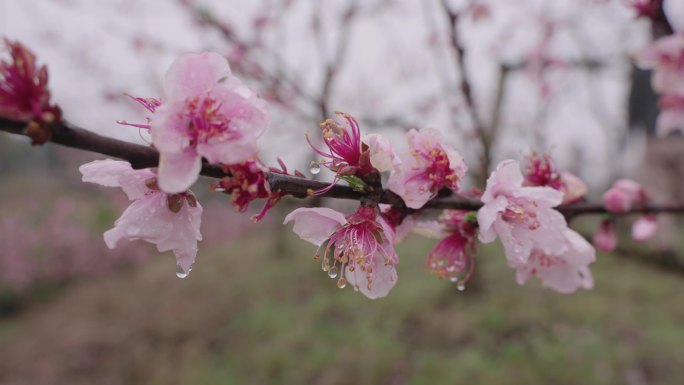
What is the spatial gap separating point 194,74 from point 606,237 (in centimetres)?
116

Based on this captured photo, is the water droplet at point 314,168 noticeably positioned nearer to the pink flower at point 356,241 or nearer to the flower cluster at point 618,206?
the pink flower at point 356,241

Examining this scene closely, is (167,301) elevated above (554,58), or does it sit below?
below

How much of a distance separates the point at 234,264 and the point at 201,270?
0.61 meters

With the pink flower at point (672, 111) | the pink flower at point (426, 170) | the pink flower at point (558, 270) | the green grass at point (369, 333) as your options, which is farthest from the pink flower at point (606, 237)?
the green grass at point (369, 333)

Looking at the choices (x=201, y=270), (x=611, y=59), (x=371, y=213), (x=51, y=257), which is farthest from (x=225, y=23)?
(x=51, y=257)

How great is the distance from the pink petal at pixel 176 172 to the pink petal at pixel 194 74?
10cm

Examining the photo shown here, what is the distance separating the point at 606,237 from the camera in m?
1.20

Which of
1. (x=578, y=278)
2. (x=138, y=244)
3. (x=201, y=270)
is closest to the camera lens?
(x=578, y=278)

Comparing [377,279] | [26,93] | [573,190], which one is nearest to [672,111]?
[573,190]

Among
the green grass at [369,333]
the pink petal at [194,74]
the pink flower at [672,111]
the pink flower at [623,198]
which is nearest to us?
the pink petal at [194,74]

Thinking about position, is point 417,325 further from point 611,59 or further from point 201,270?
point 201,270

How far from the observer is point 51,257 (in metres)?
8.48

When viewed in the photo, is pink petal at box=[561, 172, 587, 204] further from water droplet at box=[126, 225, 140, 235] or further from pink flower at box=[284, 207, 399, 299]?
water droplet at box=[126, 225, 140, 235]

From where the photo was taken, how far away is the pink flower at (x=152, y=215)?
2.29 feet
